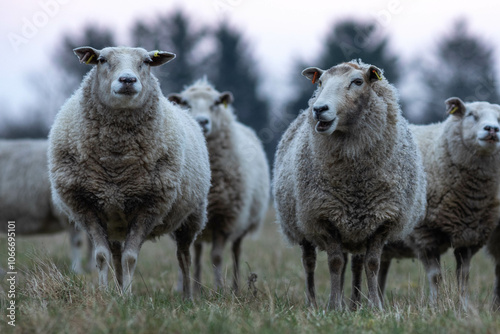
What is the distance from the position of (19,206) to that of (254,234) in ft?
11.8

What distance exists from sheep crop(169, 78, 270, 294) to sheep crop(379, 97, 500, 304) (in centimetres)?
197

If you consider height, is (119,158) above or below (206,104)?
below

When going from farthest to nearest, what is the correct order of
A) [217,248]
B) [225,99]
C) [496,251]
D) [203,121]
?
[225,99]
[203,121]
[217,248]
[496,251]

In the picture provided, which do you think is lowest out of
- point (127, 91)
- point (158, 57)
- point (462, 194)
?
point (462, 194)

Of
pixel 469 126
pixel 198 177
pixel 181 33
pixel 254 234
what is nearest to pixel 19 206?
pixel 254 234

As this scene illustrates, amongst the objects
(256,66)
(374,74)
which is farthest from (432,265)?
(256,66)

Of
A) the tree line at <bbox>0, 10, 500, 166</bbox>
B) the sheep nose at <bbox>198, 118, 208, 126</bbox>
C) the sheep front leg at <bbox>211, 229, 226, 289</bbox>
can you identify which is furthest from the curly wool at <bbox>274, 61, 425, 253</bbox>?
the tree line at <bbox>0, 10, 500, 166</bbox>

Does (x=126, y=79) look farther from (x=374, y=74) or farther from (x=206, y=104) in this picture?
(x=206, y=104)

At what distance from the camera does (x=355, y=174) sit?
4934 mm

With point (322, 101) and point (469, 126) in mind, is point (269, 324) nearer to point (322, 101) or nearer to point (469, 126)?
point (322, 101)

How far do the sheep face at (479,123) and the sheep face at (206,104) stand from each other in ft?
8.65

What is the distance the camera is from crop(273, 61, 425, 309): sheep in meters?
4.87

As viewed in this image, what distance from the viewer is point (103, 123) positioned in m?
4.95

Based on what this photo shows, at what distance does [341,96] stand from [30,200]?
Result: 6153 mm
